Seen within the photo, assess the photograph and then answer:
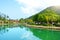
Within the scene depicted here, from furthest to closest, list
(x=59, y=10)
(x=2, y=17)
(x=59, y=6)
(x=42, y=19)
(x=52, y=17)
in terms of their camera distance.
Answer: (x=59, y=6)
(x=59, y=10)
(x=2, y=17)
(x=42, y=19)
(x=52, y=17)

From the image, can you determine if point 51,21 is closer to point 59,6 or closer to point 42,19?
point 42,19

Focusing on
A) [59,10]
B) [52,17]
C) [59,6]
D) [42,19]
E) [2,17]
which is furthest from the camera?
[59,6]

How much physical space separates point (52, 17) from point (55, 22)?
15.1 feet

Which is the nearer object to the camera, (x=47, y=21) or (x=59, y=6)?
(x=47, y=21)

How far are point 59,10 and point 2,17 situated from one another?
88164 mm

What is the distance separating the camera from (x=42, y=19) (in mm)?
67562

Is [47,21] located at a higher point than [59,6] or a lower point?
lower

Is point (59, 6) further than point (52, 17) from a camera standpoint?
Yes

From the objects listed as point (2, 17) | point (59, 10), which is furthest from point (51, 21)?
point (59, 10)

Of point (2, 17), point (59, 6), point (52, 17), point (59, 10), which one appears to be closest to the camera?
point (52, 17)

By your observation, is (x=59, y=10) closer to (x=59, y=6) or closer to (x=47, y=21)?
(x=59, y=6)

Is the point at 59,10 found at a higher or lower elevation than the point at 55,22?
higher

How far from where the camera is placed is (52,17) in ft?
207

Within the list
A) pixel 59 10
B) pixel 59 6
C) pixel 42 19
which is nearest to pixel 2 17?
pixel 42 19
